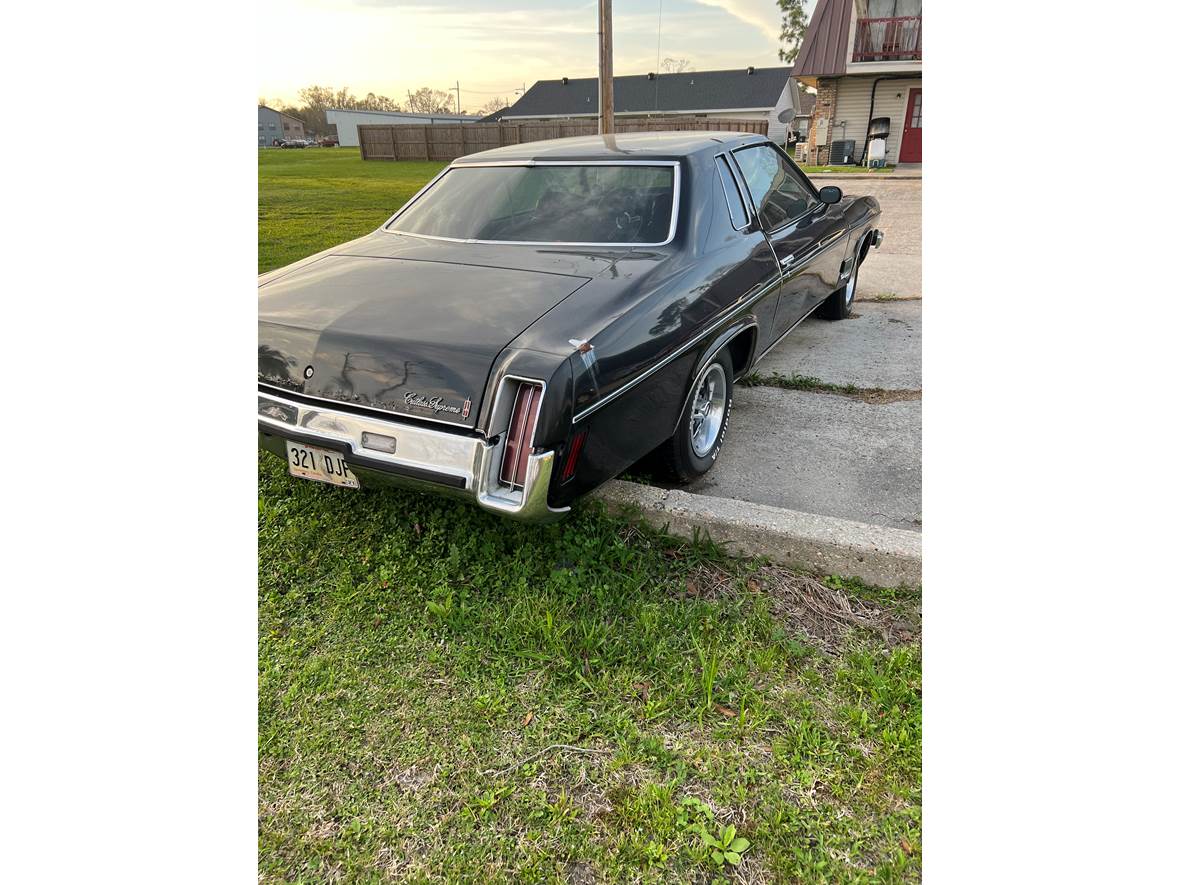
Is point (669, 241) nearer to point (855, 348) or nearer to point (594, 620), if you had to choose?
point (594, 620)

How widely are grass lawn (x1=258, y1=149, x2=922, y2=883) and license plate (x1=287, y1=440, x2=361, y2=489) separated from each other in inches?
16.7

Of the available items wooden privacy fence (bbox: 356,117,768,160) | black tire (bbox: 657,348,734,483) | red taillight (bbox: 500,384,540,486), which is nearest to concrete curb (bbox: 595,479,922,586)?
black tire (bbox: 657,348,734,483)

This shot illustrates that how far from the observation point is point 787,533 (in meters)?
2.93

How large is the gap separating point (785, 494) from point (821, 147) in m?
20.8

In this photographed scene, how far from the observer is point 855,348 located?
5.45m

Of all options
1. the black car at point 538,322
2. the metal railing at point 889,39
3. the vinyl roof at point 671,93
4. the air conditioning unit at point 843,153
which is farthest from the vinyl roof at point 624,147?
the vinyl roof at point 671,93

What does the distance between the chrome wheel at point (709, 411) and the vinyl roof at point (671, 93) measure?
38633mm

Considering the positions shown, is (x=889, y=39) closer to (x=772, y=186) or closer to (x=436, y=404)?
(x=772, y=186)

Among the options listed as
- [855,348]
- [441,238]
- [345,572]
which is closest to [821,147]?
[855,348]

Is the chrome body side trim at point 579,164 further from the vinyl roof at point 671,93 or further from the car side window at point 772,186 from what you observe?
the vinyl roof at point 671,93

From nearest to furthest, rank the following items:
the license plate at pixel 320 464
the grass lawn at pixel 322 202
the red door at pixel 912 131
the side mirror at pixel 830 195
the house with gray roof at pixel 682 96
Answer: the license plate at pixel 320 464, the side mirror at pixel 830 195, the grass lawn at pixel 322 202, the red door at pixel 912 131, the house with gray roof at pixel 682 96

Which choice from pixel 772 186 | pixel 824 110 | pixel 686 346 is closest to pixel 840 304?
pixel 772 186

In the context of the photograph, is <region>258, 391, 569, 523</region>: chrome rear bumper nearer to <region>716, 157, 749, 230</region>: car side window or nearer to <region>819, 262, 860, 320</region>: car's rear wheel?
<region>716, 157, 749, 230</region>: car side window

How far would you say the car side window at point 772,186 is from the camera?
4141 mm
